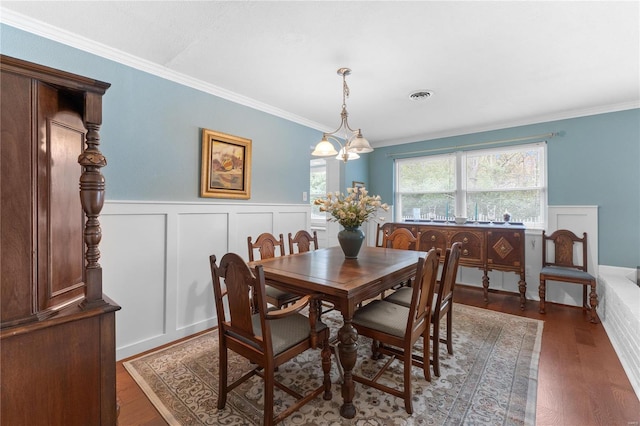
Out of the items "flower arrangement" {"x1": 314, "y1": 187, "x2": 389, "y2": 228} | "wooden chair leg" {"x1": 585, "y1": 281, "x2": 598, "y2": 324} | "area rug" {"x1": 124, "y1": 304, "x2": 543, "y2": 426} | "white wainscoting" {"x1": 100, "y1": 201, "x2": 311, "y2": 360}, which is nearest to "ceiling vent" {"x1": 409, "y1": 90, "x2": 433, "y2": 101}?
"flower arrangement" {"x1": 314, "y1": 187, "x2": 389, "y2": 228}

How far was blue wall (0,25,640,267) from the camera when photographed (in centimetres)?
220

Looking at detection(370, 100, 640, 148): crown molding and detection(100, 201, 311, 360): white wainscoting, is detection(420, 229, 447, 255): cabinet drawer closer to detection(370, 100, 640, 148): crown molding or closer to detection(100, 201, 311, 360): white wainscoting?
detection(370, 100, 640, 148): crown molding

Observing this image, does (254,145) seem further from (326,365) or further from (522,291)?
(522,291)

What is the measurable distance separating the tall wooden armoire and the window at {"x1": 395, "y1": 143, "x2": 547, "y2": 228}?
441 centimetres

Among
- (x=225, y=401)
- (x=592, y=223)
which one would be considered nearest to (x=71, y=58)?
(x=225, y=401)

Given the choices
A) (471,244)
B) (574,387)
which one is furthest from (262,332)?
(471,244)

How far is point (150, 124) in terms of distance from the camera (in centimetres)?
242

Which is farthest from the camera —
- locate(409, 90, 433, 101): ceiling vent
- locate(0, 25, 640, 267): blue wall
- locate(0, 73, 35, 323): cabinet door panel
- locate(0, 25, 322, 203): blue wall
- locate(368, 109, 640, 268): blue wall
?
locate(368, 109, 640, 268): blue wall

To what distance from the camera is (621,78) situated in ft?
8.61

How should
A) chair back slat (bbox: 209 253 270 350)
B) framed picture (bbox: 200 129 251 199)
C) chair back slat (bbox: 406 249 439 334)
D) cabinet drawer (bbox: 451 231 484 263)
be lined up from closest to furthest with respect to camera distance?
chair back slat (bbox: 209 253 270 350)
chair back slat (bbox: 406 249 439 334)
framed picture (bbox: 200 129 251 199)
cabinet drawer (bbox: 451 231 484 263)

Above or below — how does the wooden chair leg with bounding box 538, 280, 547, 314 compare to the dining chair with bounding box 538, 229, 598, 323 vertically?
below

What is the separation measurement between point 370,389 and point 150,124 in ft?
8.72

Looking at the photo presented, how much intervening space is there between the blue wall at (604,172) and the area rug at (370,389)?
1772 millimetres

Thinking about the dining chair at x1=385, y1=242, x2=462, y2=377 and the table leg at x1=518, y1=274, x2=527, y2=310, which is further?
the table leg at x1=518, y1=274, x2=527, y2=310
